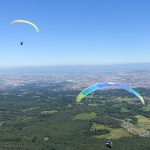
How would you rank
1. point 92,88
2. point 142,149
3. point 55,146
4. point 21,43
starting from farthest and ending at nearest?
point 55,146 → point 142,149 → point 21,43 → point 92,88

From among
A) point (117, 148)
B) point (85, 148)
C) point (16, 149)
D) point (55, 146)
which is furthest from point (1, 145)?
point (117, 148)

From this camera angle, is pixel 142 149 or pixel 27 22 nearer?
pixel 27 22

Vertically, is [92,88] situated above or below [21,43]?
below

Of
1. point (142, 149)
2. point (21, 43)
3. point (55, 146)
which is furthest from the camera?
point (55, 146)

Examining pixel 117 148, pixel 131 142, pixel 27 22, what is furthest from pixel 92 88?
pixel 131 142

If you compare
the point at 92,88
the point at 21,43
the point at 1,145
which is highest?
the point at 21,43

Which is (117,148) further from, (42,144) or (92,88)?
(92,88)

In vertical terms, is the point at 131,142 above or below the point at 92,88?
below

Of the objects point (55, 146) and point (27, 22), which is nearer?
point (27, 22)

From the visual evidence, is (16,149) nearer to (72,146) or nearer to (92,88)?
(72,146)
